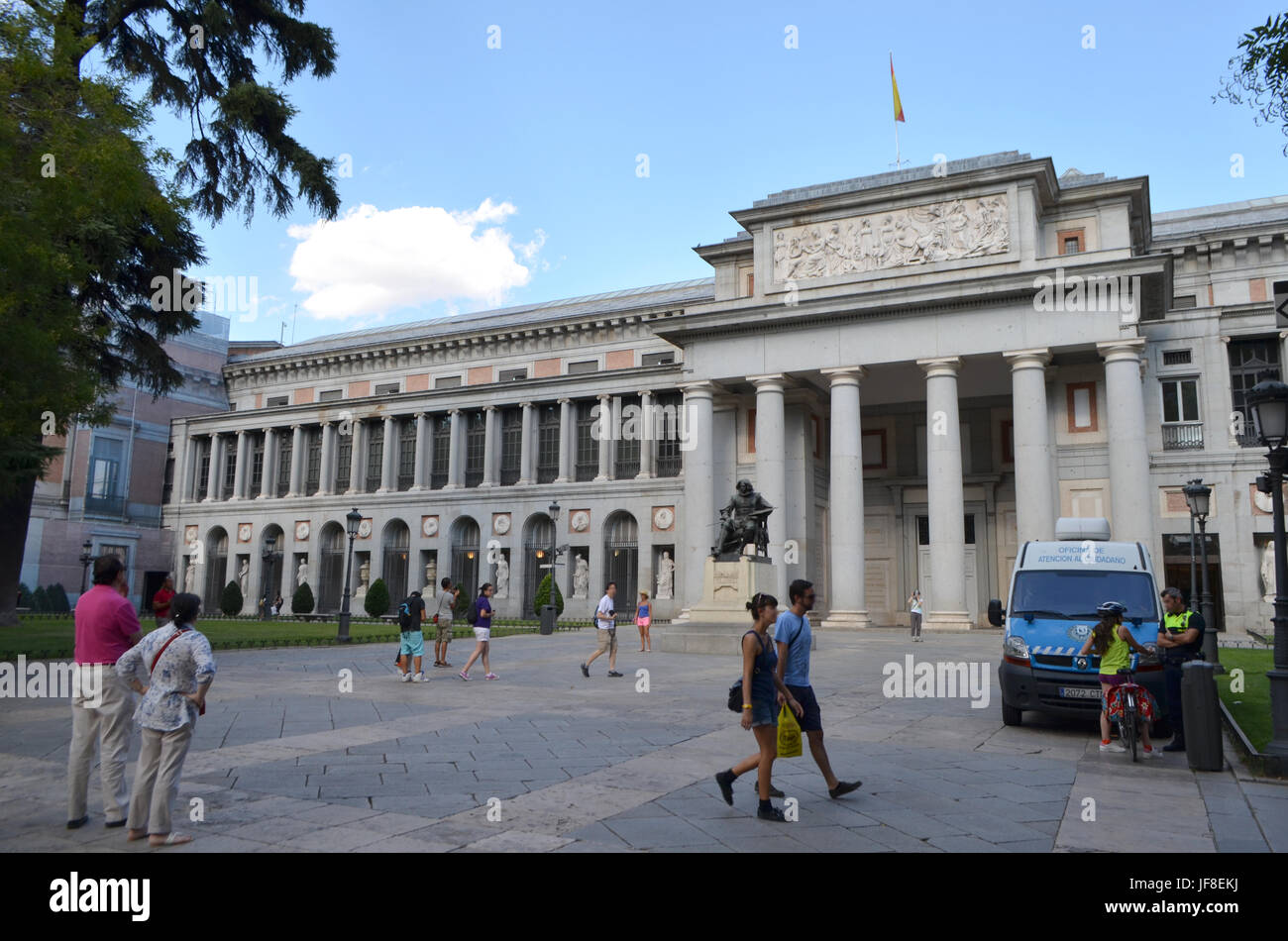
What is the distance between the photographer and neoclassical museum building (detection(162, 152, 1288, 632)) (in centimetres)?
3328

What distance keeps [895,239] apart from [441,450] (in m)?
30.0

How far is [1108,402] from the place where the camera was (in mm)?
32375

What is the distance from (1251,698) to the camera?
46.1 feet

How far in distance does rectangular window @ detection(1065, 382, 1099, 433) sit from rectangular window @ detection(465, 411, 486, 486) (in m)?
31.4

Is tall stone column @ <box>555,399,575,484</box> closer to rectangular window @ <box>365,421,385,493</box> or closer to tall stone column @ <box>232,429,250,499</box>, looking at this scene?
rectangular window @ <box>365,421,385,493</box>

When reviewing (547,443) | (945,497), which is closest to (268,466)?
(547,443)

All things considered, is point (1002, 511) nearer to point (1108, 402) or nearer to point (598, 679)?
point (1108, 402)

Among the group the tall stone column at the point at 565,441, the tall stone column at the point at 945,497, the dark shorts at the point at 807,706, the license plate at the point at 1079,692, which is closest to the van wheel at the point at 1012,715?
the license plate at the point at 1079,692

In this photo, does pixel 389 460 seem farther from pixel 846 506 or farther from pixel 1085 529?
pixel 1085 529

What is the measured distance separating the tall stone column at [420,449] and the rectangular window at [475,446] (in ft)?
8.65

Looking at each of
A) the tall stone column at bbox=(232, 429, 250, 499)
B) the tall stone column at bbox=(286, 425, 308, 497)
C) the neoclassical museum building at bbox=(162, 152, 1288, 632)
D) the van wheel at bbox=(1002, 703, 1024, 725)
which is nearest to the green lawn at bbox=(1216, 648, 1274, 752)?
the van wheel at bbox=(1002, 703, 1024, 725)

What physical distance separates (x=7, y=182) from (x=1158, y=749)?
58.0 feet

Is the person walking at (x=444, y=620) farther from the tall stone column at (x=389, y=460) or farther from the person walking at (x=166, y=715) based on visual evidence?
the tall stone column at (x=389, y=460)
